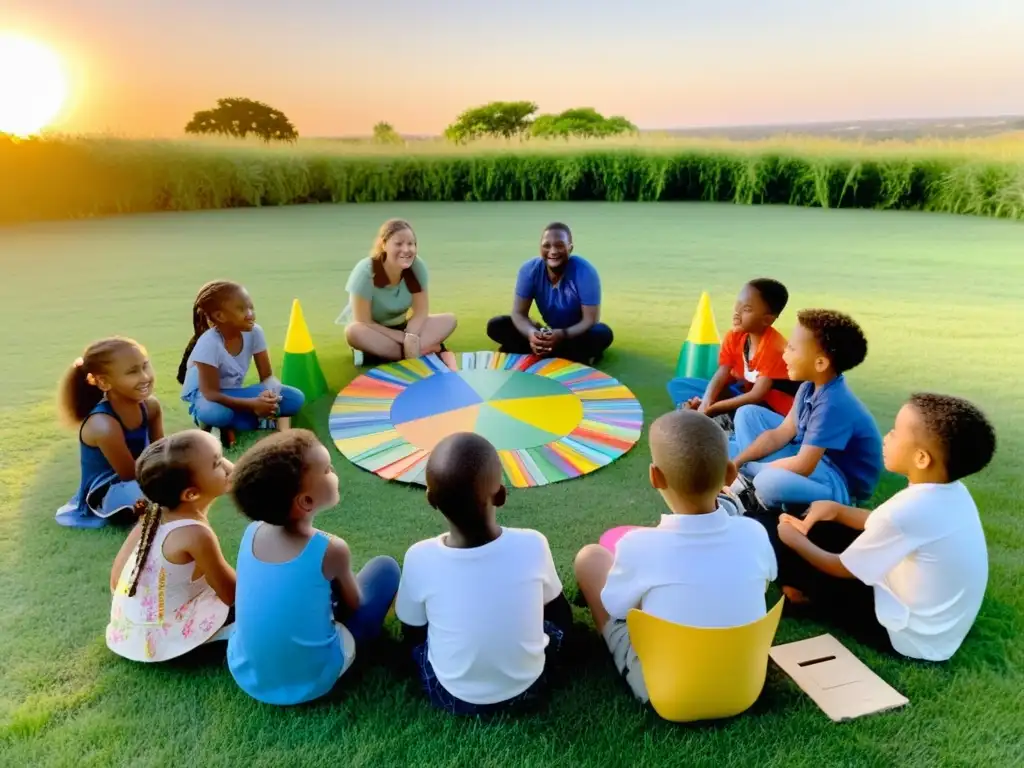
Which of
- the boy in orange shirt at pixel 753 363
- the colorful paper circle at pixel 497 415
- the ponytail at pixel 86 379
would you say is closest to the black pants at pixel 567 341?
the colorful paper circle at pixel 497 415

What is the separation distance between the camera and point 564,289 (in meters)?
5.01

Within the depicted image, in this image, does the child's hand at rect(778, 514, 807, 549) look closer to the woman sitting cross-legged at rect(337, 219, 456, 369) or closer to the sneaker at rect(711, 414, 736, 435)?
the sneaker at rect(711, 414, 736, 435)

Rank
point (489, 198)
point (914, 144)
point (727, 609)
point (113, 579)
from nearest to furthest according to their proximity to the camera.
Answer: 1. point (727, 609)
2. point (113, 579)
3. point (914, 144)
4. point (489, 198)

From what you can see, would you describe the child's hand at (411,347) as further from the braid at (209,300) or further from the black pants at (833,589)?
the black pants at (833,589)

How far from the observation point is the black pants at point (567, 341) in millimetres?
4988

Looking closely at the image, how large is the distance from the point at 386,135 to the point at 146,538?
13.0m

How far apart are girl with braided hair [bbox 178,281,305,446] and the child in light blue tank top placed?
185 centimetres

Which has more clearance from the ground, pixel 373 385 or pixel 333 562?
pixel 333 562

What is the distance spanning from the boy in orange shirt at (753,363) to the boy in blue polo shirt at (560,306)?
1.15 metres

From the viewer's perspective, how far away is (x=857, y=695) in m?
2.19

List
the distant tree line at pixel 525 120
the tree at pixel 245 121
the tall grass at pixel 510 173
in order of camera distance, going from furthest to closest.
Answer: the distant tree line at pixel 525 120 < the tree at pixel 245 121 < the tall grass at pixel 510 173

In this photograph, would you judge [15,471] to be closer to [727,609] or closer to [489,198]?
[727,609]

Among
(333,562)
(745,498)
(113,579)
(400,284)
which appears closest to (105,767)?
(113,579)

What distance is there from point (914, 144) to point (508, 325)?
1084 centimetres
